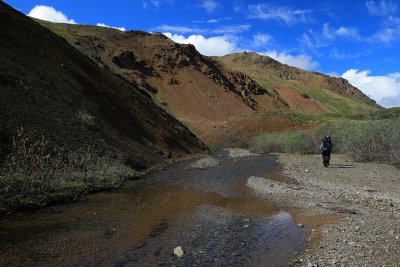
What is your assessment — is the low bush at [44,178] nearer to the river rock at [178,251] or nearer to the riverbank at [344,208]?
the river rock at [178,251]

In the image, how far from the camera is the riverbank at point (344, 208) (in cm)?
920

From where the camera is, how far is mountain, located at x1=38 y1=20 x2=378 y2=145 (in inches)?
2309

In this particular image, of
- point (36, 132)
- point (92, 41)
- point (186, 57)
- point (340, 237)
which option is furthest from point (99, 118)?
point (186, 57)

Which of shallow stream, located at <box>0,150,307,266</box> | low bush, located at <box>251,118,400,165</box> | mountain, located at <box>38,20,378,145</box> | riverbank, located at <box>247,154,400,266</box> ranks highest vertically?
mountain, located at <box>38,20,378,145</box>

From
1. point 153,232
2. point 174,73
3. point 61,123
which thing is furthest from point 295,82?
point 153,232

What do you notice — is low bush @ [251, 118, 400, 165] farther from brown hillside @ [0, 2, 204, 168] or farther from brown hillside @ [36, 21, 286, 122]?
Answer: brown hillside @ [36, 21, 286, 122]

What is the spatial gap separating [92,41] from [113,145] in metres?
58.6

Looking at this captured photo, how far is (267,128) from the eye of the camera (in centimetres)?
5597

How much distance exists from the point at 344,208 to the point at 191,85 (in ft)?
249

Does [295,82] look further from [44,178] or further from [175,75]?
[44,178]

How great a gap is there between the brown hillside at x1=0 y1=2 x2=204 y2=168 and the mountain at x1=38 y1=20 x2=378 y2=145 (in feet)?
59.8

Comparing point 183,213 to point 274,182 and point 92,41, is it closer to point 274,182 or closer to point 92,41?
point 274,182

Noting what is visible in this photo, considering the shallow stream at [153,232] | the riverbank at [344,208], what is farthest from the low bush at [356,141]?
the shallow stream at [153,232]

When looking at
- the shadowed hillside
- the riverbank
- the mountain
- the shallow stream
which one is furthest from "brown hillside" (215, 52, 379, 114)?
the shallow stream
